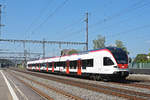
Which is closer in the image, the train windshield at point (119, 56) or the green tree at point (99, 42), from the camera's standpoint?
the train windshield at point (119, 56)

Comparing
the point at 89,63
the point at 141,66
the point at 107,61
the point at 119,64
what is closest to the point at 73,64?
Result: the point at 89,63

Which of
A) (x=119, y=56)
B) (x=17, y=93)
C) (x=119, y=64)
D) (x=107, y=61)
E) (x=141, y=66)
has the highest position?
(x=119, y=56)

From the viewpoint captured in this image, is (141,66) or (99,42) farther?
(99,42)

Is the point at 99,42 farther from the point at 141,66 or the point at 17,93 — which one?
the point at 17,93

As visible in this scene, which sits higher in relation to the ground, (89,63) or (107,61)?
(107,61)

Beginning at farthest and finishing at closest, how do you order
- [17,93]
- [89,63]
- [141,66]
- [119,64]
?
[141,66]
[89,63]
[119,64]
[17,93]

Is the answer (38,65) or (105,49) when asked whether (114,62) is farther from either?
(38,65)

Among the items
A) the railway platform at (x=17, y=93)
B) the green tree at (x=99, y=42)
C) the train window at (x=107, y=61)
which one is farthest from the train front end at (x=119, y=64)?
the green tree at (x=99, y=42)

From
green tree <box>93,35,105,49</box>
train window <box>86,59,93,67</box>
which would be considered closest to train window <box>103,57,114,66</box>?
train window <box>86,59,93,67</box>

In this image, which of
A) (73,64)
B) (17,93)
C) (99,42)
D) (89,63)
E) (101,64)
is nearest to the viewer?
(17,93)

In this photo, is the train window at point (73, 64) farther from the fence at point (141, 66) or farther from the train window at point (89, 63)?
→ the fence at point (141, 66)

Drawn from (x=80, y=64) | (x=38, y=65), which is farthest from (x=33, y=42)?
(x=80, y=64)

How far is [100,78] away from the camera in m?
21.2

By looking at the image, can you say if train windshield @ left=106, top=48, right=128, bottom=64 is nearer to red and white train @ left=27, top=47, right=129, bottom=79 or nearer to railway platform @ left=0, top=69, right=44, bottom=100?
red and white train @ left=27, top=47, right=129, bottom=79
